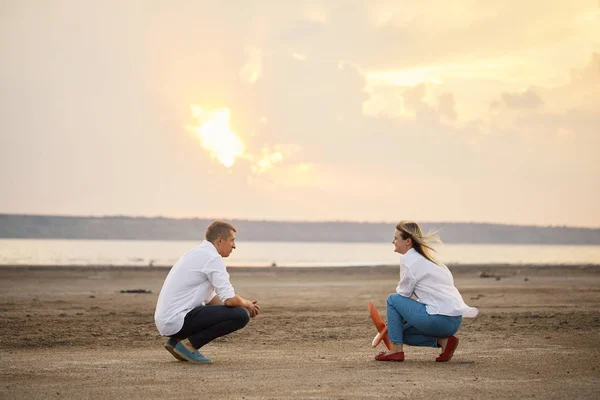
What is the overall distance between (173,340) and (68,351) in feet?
9.06

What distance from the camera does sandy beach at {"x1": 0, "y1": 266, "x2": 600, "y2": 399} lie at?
854 centimetres

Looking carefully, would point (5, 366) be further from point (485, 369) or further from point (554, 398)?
point (554, 398)

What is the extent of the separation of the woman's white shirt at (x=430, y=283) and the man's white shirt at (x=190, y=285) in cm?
211

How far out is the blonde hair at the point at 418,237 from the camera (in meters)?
10.3

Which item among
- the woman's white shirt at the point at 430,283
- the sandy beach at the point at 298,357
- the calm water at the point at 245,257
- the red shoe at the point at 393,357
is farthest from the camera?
the calm water at the point at 245,257

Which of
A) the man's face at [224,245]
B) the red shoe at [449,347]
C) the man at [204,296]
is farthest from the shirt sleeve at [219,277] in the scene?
the red shoe at [449,347]

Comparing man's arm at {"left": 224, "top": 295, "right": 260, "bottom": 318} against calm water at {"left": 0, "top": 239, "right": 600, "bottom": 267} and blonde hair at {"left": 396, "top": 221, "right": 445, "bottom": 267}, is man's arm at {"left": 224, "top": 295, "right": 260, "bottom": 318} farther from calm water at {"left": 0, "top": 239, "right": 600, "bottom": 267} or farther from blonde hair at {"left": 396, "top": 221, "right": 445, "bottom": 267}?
calm water at {"left": 0, "top": 239, "right": 600, "bottom": 267}

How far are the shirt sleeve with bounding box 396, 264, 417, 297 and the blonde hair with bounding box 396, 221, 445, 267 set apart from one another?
0.28m

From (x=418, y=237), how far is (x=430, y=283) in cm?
57

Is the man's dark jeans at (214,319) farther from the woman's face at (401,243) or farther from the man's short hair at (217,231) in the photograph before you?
the woman's face at (401,243)

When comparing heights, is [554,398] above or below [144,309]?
above

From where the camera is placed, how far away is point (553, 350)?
39.4 ft

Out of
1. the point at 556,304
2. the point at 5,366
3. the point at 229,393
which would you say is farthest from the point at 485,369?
the point at 556,304

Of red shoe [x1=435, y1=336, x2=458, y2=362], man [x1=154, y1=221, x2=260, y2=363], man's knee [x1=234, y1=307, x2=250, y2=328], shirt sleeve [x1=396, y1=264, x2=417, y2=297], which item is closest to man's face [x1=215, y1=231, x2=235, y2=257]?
man [x1=154, y1=221, x2=260, y2=363]
